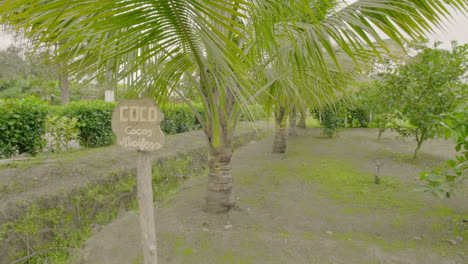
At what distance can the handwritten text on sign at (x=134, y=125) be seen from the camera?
1.75 m

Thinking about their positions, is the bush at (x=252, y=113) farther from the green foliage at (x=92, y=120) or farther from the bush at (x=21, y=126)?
the green foliage at (x=92, y=120)

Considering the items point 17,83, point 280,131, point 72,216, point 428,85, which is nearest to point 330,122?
point 280,131

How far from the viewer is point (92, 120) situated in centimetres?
552

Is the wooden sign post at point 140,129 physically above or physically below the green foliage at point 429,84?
below

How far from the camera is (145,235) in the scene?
1871 millimetres

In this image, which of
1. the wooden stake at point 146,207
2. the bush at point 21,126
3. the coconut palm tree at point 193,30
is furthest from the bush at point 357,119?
the wooden stake at point 146,207

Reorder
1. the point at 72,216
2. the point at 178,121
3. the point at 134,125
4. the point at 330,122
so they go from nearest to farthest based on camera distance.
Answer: the point at 134,125 → the point at 72,216 → the point at 178,121 → the point at 330,122

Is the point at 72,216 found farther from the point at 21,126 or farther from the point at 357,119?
the point at 357,119

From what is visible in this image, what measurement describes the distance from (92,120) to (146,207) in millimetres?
4402

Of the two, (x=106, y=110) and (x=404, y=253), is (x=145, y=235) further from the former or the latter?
(x=106, y=110)

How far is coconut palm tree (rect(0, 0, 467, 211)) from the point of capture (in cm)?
110

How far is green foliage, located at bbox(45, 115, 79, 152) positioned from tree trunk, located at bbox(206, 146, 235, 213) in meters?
3.29

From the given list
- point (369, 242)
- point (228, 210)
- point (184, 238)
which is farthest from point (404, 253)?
point (184, 238)

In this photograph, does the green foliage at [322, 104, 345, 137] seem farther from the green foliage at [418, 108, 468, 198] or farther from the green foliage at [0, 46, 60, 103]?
the green foliage at [0, 46, 60, 103]
